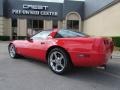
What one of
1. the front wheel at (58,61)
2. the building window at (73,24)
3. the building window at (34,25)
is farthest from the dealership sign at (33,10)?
the front wheel at (58,61)

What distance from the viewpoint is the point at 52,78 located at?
5.75 m

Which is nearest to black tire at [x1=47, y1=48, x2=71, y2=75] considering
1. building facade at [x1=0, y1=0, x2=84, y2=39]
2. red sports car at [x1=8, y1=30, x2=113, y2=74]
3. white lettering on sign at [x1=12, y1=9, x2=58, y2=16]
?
red sports car at [x1=8, y1=30, x2=113, y2=74]

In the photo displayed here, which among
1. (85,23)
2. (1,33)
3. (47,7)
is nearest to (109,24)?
(85,23)

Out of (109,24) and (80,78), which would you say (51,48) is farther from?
(109,24)

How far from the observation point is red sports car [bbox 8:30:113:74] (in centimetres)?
548

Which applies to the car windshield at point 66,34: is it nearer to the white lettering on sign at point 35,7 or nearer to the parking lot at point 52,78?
the parking lot at point 52,78

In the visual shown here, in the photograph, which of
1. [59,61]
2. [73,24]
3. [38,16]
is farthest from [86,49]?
[73,24]

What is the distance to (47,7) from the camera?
102 ft

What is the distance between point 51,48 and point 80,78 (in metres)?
1.29

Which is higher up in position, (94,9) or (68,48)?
(94,9)

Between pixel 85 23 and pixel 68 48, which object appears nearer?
pixel 68 48

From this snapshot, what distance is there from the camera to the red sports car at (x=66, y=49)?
548 cm

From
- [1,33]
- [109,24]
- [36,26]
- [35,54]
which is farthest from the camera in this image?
[36,26]

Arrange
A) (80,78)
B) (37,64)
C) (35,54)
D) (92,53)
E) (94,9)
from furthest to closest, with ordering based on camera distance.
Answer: (94,9)
(37,64)
(35,54)
(80,78)
(92,53)
